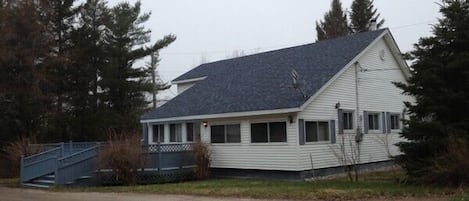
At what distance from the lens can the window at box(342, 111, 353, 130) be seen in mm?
24672

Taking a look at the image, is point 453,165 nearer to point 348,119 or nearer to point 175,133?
point 348,119

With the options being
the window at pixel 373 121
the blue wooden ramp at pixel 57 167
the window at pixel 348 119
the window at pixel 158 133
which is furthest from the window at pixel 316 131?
the window at pixel 158 133

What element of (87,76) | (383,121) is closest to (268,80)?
(383,121)

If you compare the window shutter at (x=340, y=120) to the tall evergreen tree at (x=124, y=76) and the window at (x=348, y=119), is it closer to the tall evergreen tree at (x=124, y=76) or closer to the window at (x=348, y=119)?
the window at (x=348, y=119)

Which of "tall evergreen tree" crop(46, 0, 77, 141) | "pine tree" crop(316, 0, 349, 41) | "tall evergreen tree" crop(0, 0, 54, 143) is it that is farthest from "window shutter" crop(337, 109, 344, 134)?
"pine tree" crop(316, 0, 349, 41)

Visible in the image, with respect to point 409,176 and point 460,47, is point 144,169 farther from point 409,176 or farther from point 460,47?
point 460,47

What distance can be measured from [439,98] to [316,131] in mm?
6128

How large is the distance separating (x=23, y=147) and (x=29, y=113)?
733 centimetres

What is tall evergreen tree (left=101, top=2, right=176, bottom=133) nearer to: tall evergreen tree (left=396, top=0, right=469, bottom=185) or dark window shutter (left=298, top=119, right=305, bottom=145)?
dark window shutter (left=298, top=119, right=305, bottom=145)

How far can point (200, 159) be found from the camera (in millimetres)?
24438

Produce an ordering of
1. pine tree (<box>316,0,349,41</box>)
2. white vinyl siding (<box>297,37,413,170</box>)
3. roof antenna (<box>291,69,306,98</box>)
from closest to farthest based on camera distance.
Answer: roof antenna (<box>291,69,306,98</box>)
white vinyl siding (<box>297,37,413,170</box>)
pine tree (<box>316,0,349,41</box>)

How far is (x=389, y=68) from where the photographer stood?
27.9m

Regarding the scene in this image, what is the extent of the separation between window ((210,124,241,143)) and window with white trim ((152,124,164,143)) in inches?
161

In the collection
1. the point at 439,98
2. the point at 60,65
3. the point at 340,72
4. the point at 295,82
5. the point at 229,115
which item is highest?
the point at 60,65
